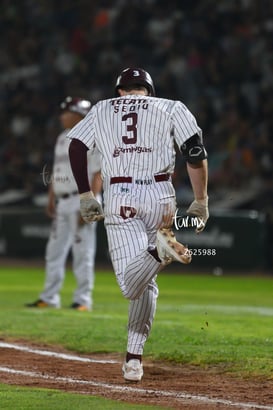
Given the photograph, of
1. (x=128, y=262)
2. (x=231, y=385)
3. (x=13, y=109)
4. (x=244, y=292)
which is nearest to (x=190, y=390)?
(x=231, y=385)

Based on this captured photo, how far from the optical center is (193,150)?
7.12 m

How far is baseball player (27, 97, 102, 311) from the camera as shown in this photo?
1267 cm

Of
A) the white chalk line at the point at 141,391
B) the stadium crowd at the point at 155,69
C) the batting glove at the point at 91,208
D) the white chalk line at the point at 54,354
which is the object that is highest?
the stadium crowd at the point at 155,69

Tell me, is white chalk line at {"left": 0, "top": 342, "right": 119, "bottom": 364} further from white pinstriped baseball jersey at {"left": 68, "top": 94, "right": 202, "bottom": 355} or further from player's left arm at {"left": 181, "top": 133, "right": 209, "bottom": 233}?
player's left arm at {"left": 181, "top": 133, "right": 209, "bottom": 233}

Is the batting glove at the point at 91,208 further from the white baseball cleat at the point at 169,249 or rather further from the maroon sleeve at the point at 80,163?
the white baseball cleat at the point at 169,249

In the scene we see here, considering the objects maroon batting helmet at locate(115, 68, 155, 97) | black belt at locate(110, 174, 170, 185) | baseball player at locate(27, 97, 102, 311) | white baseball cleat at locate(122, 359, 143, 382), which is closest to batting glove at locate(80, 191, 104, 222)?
black belt at locate(110, 174, 170, 185)

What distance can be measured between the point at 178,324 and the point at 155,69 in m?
13.5

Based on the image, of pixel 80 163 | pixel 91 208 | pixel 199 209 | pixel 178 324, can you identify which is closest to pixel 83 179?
pixel 80 163

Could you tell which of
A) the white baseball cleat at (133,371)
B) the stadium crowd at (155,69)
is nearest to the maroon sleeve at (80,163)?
the white baseball cleat at (133,371)

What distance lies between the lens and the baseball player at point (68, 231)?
12.7 meters

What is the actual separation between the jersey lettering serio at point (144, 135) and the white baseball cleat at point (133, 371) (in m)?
1.21

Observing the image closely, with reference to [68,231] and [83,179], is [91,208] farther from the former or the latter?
[68,231]

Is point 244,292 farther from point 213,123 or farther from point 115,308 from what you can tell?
point 213,123

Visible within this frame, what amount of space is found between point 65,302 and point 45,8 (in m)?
13.8
